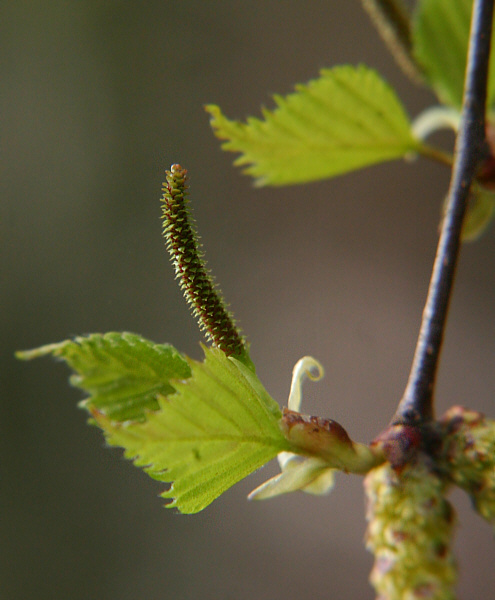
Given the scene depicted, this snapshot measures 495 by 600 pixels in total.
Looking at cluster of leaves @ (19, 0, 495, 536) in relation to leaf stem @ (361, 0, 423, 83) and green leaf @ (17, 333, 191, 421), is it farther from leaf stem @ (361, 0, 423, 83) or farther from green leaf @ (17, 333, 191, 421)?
leaf stem @ (361, 0, 423, 83)

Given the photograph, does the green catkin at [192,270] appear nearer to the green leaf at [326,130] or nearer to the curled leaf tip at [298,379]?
the curled leaf tip at [298,379]

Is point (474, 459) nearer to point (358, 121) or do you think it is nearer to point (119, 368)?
point (119, 368)

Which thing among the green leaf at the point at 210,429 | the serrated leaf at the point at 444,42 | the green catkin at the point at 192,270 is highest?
the serrated leaf at the point at 444,42

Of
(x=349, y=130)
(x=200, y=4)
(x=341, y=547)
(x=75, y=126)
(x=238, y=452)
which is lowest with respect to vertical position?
(x=341, y=547)

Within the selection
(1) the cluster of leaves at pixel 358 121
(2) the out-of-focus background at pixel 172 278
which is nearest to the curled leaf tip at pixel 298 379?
(1) the cluster of leaves at pixel 358 121

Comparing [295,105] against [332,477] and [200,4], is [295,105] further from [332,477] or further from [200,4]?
[200,4]

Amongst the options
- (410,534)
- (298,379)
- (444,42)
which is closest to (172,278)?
(444,42)

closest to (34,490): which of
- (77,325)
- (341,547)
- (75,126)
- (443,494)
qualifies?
(77,325)
